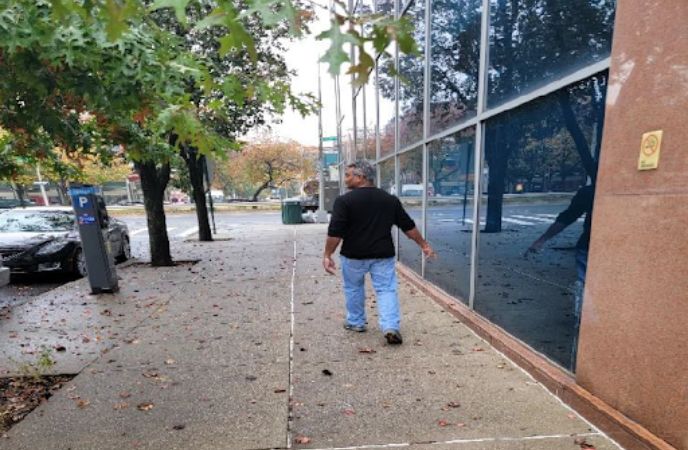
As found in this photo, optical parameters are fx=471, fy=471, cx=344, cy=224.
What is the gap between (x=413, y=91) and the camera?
7.23 meters

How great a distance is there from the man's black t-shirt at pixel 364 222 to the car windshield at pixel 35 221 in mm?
7733

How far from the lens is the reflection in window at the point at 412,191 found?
737 centimetres

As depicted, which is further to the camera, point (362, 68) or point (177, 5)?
point (362, 68)

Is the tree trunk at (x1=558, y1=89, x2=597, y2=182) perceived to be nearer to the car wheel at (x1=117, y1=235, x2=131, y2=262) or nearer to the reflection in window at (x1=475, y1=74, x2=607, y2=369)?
the reflection in window at (x1=475, y1=74, x2=607, y2=369)

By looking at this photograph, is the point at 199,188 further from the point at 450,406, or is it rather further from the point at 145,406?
the point at 450,406

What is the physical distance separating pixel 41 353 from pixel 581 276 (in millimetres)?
4879

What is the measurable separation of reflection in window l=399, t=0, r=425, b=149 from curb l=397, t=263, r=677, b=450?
327 cm

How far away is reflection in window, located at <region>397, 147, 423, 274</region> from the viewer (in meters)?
7.37

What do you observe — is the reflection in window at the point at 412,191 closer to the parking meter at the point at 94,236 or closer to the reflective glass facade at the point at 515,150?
the reflective glass facade at the point at 515,150

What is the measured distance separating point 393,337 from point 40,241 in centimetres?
784

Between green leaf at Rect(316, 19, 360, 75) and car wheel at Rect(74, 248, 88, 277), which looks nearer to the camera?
green leaf at Rect(316, 19, 360, 75)

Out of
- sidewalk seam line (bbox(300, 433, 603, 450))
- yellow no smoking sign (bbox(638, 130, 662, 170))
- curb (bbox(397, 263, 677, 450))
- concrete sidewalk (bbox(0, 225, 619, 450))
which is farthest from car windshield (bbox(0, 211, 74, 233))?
yellow no smoking sign (bbox(638, 130, 662, 170))

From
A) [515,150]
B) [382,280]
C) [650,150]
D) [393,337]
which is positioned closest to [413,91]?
[515,150]

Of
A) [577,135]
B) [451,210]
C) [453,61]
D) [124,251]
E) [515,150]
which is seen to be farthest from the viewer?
[124,251]
